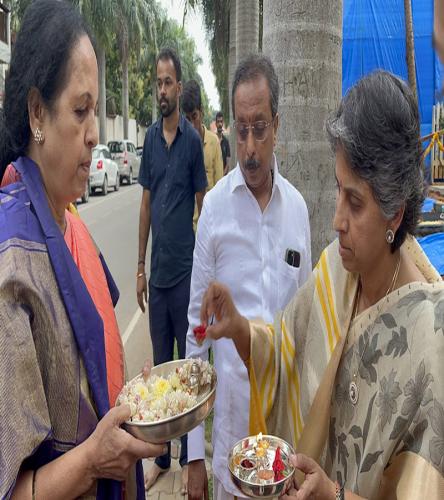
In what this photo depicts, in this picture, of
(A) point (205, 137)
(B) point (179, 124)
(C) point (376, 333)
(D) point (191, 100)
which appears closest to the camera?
(C) point (376, 333)

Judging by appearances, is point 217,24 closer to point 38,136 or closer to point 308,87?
point 308,87

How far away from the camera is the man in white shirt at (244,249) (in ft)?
7.66

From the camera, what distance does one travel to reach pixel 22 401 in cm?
126

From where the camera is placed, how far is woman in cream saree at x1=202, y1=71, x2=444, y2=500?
1402 millimetres

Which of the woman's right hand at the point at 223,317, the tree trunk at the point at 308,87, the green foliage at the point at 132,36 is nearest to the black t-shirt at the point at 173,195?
the tree trunk at the point at 308,87

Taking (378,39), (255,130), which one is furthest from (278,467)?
(378,39)

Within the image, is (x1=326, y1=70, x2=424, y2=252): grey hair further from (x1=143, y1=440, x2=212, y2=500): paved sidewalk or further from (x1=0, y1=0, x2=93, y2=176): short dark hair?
(x1=143, y1=440, x2=212, y2=500): paved sidewalk

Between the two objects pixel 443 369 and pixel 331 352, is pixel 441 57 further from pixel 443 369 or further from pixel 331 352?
pixel 331 352

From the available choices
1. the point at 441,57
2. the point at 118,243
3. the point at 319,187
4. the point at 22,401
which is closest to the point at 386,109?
the point at 441,57

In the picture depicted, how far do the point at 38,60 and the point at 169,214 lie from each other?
2.53m

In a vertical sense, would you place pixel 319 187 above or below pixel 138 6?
below

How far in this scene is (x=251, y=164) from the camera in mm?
2451

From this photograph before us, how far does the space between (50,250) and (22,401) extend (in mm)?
386

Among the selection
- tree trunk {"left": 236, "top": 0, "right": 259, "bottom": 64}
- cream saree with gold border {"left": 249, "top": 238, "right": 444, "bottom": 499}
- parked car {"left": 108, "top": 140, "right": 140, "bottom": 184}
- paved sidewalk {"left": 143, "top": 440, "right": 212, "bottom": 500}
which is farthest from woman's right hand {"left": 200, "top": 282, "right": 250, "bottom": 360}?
parked car {"left": 108, "top": 140, "right": 140, "bottom": 184}
